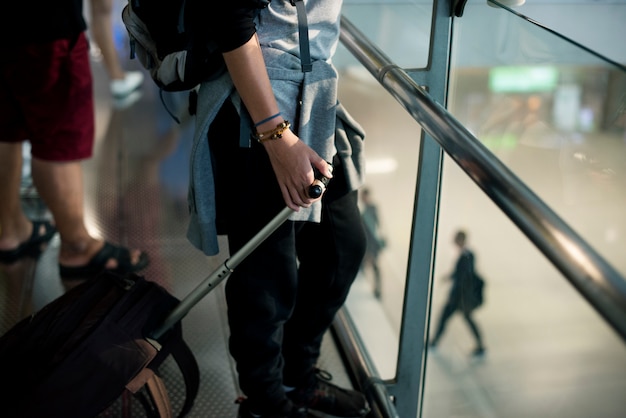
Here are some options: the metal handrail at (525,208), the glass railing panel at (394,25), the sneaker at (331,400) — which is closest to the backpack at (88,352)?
the sneaker at (331,400)

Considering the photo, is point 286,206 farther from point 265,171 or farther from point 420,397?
point 420,397

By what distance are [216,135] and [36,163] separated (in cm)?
118

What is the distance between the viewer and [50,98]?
2.04 metres

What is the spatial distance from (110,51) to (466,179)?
2.51 meters

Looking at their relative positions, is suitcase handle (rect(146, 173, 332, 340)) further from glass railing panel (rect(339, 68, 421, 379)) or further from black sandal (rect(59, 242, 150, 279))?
black sandal (rect(59, 242, 150, 279))

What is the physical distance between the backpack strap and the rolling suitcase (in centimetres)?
22

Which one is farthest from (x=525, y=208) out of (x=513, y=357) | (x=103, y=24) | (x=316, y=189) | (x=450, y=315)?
(x=103, y=24)

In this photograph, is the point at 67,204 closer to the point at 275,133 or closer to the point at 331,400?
the point at 331,400

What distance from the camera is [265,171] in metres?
1.21

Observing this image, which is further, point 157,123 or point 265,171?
point 157,123

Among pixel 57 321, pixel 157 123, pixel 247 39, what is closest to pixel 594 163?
pixel 247 39

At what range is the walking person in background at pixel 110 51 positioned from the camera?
145 inches

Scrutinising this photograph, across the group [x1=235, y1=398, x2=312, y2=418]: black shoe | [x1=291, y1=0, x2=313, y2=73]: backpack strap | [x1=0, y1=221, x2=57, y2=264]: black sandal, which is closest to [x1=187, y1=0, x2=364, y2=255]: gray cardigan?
[x1=291, y1=0, x2=313, y2=73]: backpack strap

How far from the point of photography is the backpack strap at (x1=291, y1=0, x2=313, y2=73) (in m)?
1.10
